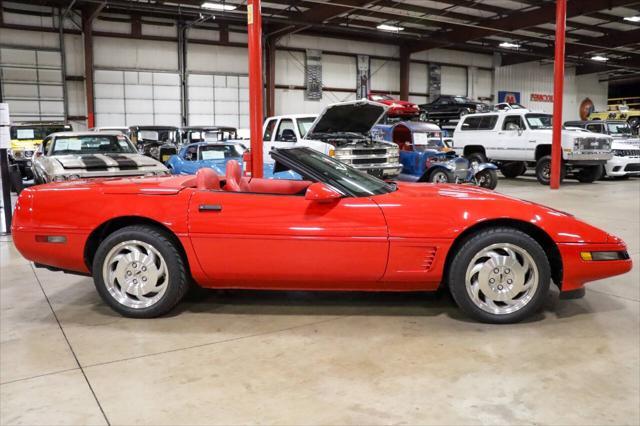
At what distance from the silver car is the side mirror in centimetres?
594

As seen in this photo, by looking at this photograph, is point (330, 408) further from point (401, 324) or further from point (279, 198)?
point (279, 198)

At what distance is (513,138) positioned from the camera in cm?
1494

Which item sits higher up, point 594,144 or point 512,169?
point 594,144

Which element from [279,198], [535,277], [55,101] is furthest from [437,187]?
[55,101]

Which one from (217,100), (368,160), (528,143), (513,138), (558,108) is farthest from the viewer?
(217,100)

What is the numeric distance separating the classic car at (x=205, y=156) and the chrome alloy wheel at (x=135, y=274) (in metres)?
7.16

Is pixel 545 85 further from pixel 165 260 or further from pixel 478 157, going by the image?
pixel 165 260

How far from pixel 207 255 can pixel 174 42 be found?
2156 cm

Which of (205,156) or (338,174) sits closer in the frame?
(338,174)

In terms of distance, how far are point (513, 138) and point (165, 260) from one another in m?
13.2

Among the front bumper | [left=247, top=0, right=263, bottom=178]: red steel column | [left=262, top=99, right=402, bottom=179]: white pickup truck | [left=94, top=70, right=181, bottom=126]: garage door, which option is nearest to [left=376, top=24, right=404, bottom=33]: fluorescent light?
[left=94, top=70, right=181, bottom=126]: garage door

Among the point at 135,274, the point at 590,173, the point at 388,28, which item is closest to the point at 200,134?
the point at 388,28

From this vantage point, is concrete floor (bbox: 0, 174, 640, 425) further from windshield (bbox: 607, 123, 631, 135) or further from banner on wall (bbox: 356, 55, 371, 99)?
banner on wall (bbox: 356, 55, 371, 99)

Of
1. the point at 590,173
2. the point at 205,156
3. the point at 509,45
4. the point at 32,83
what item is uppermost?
the point at 509,45
